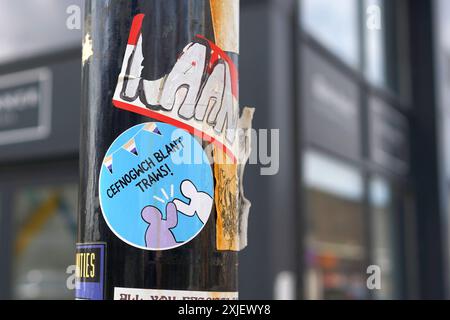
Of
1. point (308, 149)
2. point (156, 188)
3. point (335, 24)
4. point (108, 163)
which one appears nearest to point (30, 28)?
point (308, 149)

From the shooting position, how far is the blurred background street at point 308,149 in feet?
19.6

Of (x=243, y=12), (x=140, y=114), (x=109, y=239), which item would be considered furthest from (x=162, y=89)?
(x=243, y=12)

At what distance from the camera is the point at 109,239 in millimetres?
1749

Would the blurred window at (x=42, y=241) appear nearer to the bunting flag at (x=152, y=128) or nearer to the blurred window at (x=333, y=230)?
the blurred window at (x=333, y=230)

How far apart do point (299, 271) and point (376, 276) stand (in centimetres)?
378

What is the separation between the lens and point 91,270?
1.77m

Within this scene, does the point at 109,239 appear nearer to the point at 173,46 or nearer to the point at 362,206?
the point at 173,46

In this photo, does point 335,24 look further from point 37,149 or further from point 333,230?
point 37,149

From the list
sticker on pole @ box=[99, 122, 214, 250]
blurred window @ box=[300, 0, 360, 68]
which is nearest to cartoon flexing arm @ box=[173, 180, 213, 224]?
sticker on pole @ box=[99, 122, 214, 250]

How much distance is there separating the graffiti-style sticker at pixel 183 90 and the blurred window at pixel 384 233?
692 cm

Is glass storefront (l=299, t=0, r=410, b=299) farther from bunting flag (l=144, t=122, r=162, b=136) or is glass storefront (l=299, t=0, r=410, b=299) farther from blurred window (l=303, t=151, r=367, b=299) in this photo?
bunting flag (l=144, t=122, r=162, b=136)

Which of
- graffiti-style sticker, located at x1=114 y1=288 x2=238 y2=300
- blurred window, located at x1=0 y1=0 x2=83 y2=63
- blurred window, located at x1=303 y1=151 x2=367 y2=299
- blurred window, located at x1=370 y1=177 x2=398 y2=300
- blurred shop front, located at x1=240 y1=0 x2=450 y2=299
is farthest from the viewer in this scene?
blurred window, located at x1=370 y1=177 x2=398 y2=300

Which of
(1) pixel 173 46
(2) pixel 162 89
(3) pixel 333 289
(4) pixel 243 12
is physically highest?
(4) pixel 243 12

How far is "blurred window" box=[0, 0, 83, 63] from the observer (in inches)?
283
